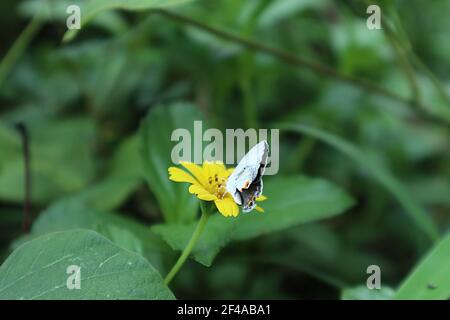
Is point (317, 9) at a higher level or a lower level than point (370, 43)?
higher

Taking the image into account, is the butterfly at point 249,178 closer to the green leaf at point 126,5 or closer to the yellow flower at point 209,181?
the yellow flower at point 209,181

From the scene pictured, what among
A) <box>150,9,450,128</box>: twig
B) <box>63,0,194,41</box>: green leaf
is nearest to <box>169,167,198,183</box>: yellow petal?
<box>63,0,194,41</box>: green leaf

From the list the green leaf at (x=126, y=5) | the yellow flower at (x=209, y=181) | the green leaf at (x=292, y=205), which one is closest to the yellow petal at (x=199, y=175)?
the yellow flower at (x=209, y=181)

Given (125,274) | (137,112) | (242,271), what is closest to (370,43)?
(137,112)

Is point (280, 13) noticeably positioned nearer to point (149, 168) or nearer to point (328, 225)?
point (328, 225)

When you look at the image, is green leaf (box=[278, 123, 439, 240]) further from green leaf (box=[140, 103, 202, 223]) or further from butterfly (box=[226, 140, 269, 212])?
butterfly (box=[226, 140, 269, 212])
